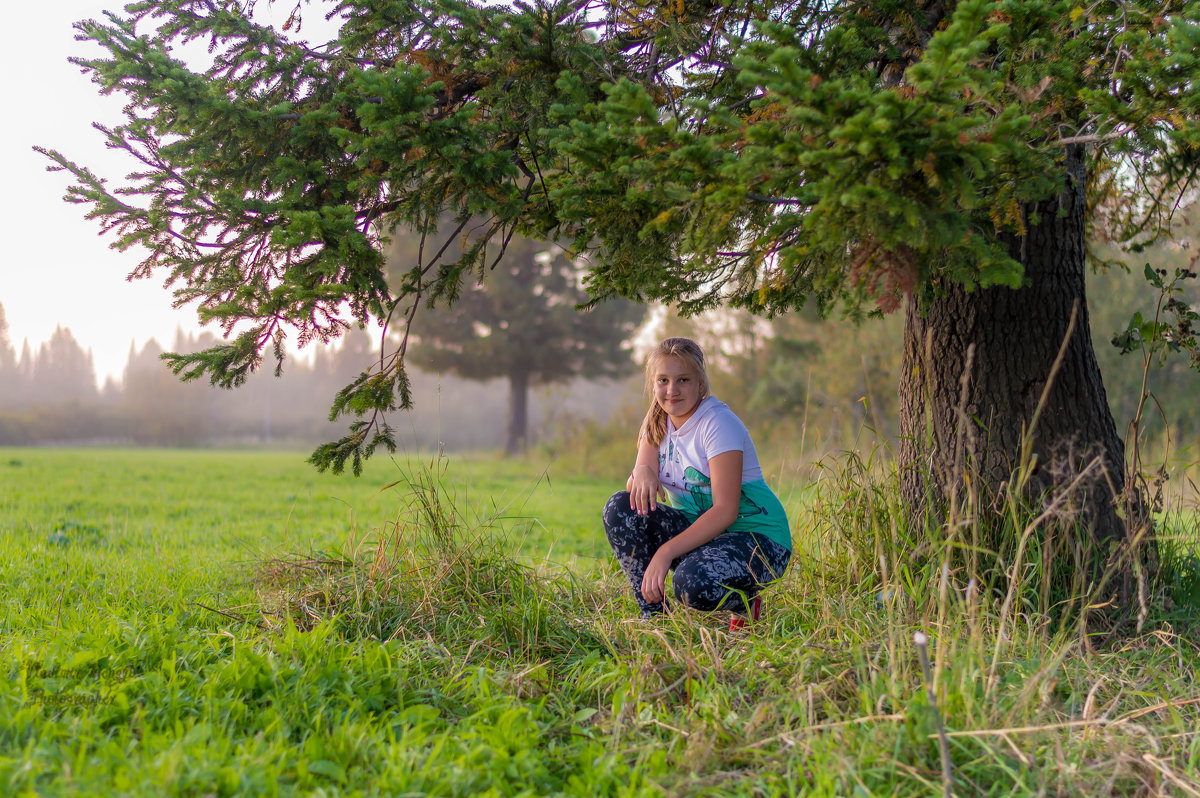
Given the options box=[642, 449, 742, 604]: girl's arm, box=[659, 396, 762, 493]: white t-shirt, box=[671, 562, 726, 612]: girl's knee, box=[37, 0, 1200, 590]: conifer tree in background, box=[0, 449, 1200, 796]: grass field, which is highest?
box=[37, 0, 1200, 590]: conifer tree in background

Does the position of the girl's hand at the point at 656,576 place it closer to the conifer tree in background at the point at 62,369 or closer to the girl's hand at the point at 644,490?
the girl's hand at the point at 644,490

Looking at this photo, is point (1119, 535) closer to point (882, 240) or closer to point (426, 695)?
point (882, 240)

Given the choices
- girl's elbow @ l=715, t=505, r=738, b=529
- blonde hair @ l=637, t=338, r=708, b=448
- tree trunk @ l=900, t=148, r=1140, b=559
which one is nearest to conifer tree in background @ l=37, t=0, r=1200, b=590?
tree trunk @ l=900, t=148, r=1140, b=559

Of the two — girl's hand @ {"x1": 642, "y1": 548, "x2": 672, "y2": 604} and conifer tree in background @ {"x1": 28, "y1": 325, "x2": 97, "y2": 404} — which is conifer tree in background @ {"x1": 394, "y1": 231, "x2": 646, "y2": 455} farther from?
conifer tree in background @ {"x1": 28, "y1": 325, "x2": 97, "y2": 404}

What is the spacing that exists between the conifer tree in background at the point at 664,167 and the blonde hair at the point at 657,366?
319 mm

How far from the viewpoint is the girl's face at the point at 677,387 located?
11.5 feet

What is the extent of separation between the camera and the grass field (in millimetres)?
2031

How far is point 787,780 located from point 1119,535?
2.52m

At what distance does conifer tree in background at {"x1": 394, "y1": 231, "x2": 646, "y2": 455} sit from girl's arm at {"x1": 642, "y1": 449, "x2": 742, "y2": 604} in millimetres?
20360

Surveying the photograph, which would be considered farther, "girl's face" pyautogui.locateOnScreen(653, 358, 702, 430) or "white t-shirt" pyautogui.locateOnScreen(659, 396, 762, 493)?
"girl's face" pyautogui.locateOnScreen(653, 358, 702, 430)

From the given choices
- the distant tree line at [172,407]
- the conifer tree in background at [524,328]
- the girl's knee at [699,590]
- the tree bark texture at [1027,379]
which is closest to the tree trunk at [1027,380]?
the tree bark texture at [1027,379]

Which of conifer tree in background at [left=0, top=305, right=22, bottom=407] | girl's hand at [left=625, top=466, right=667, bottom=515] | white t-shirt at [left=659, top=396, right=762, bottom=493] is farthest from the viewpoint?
conifer tree in background at [left=0, top=305, right=22, bottom=407]

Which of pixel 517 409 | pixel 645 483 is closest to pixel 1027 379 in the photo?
pixel 645 483

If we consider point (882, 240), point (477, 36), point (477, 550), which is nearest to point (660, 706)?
point (477, 550)
